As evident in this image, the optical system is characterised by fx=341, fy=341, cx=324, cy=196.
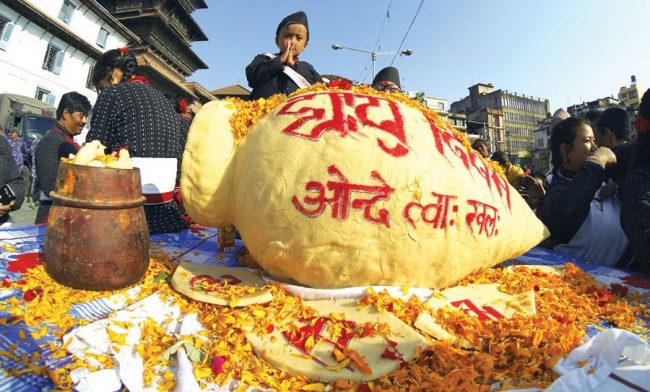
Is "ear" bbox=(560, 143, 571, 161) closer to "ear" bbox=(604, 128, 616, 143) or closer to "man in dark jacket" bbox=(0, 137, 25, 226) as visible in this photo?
"ear" bbox=(604, 128, 616, 143)

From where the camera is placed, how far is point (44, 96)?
17719mm

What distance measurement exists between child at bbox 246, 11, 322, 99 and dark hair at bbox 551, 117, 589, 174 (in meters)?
2.21

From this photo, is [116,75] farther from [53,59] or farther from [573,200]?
[53,59]

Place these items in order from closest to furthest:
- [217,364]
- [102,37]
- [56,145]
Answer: [217,364], [56,145], [102,37]

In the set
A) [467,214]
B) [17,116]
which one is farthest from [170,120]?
[17,116]

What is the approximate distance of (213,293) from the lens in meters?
1.47

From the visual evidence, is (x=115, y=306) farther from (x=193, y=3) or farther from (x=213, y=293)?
(x=193, y=3)

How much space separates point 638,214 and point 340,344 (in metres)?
2.13

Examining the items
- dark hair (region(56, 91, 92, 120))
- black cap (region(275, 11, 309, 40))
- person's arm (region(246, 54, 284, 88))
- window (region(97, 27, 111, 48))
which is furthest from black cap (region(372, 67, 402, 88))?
window (region(97, 27, 111, 48))

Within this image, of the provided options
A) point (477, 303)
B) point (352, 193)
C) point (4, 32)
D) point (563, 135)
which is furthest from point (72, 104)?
point (4, 32)

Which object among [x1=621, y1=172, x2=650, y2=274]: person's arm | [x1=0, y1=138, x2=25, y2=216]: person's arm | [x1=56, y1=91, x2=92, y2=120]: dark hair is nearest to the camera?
[x1=621, y1=172, x2=650, y2=274]: person's arm

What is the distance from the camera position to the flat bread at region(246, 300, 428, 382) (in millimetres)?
1074

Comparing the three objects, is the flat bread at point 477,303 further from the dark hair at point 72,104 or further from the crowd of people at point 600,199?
the dark hair at point 72,104

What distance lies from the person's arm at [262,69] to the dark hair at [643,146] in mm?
2566
